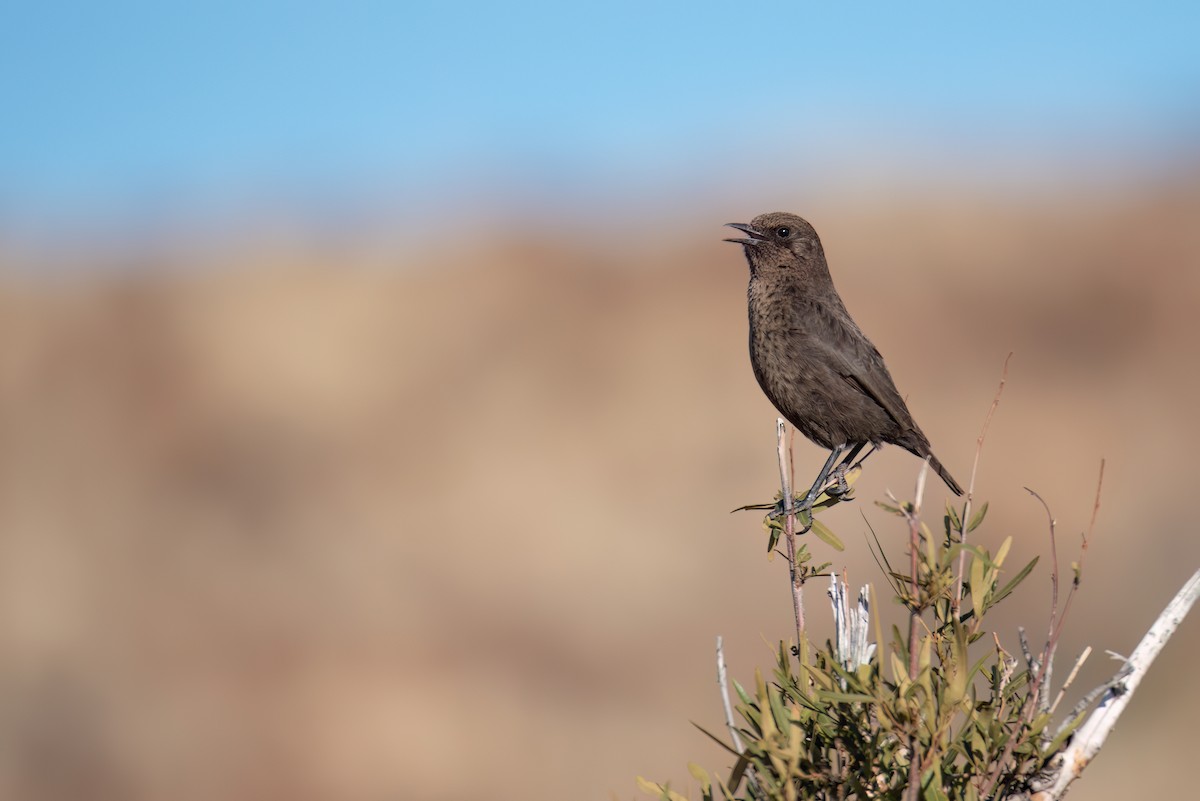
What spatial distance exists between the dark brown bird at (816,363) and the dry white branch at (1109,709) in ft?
10.1

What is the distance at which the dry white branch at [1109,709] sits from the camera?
2565 mm

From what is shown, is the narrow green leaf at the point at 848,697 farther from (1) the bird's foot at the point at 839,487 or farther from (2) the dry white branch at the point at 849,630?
(1) the bird's foot at the point at 839,487

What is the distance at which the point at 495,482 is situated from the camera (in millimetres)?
21516

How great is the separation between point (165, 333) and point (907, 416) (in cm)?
2052

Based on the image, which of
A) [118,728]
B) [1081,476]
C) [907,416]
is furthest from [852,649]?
[1081,476]

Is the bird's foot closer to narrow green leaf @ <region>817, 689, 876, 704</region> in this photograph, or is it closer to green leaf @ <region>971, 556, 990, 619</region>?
green leaf @ <region>971, 556, 990, 619</region>

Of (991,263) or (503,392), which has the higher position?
(991,263)

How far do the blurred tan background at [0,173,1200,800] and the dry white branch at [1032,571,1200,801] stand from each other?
41.9ft

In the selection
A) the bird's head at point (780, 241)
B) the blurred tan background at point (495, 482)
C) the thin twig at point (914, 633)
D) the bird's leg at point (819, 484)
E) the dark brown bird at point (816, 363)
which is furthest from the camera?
the blurred tan background at point (495, 482)

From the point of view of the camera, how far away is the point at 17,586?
20.8 meters

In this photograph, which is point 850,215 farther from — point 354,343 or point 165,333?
point 165,333

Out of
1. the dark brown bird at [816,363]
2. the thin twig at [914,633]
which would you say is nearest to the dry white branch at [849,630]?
the thin twig at [914,633]

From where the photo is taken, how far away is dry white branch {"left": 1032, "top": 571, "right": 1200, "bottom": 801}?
2565 mm

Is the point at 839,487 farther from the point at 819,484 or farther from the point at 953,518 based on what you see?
the point at 953,518
